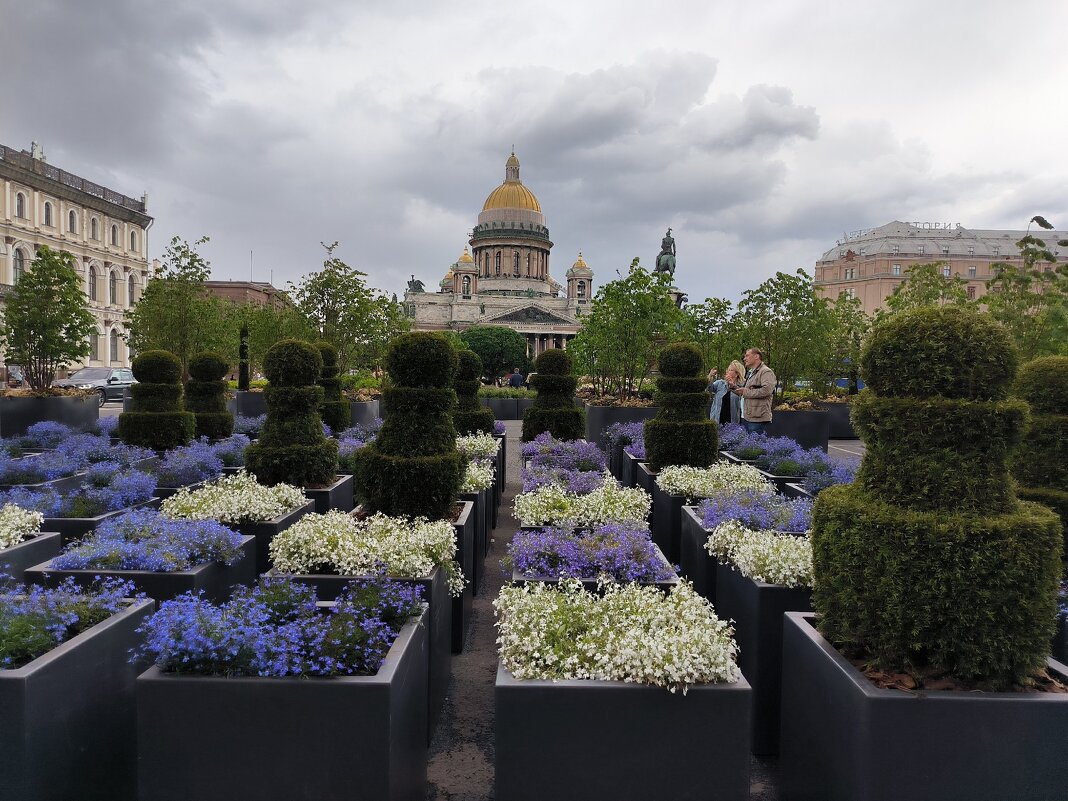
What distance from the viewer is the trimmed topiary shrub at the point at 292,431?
26.0 ft

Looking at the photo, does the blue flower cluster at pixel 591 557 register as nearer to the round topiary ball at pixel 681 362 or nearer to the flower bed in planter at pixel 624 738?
the flower bed in planter at pixel 624 738

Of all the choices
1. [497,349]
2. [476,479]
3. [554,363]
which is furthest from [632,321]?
[497,349]

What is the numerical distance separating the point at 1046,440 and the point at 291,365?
24.5 feet

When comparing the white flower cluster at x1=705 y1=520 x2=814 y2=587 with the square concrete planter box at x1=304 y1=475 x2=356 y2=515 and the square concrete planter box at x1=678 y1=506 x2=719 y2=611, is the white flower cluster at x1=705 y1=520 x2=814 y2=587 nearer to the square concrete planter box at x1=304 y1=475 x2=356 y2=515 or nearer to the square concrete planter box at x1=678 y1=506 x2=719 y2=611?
the square concrete planter box at x1=678 y1=506 x2=719 y2=611

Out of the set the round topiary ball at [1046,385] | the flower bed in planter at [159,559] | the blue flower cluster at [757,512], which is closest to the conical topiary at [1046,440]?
the round topiary ball at [1046,385]

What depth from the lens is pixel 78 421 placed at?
15227mm

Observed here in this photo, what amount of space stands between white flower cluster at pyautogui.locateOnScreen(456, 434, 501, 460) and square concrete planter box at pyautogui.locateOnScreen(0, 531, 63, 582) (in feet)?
18.9

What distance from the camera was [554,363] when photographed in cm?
1419

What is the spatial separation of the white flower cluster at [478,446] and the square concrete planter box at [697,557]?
4.45 meters

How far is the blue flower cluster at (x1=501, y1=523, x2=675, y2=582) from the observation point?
4.71m

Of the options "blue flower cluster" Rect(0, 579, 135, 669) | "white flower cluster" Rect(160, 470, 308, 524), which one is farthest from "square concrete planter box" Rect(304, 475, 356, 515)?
"blue flower cluster" Rect(0, 579, 135, 669)

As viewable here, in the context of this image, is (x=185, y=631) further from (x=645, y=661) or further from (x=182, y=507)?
(x=182, y=507)

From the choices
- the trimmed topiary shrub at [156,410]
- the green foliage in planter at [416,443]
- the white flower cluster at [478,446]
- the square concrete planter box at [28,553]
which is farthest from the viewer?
the white flower cluster at [478,446]

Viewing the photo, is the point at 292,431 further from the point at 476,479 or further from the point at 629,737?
the point at 629,737
